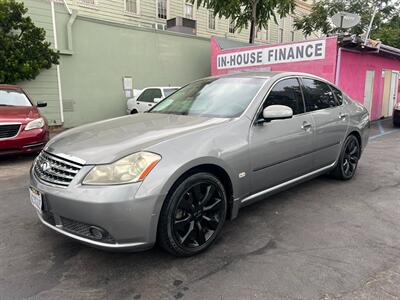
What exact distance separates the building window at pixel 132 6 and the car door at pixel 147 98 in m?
7.39

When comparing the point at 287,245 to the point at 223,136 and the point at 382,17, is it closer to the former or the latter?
the point at 223,136

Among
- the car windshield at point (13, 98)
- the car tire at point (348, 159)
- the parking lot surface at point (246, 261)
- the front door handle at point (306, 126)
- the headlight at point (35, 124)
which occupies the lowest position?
the parking lot surface at point (246, 261)

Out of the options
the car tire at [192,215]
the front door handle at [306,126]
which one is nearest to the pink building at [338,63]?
the front door handle at [306,126]

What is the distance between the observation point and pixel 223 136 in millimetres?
2990

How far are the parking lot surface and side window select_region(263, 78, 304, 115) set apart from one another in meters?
1.20

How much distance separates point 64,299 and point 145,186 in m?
0.95

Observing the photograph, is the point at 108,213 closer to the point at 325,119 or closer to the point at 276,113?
the point at 276,113

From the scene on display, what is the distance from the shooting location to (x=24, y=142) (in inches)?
244

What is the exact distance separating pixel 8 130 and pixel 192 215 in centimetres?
480

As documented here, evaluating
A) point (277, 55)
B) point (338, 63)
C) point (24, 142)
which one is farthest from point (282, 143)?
point (277, 55)

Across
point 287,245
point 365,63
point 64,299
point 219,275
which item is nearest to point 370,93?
point 365,63

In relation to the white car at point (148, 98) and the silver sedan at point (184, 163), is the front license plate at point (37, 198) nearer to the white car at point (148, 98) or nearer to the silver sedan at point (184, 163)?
the silver sedan at point (184, 163)

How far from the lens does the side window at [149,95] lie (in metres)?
10.4

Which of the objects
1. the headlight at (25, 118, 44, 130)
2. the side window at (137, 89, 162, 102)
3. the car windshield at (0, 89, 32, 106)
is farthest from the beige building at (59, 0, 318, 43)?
the headlight at (25, 118, 44, 130)
